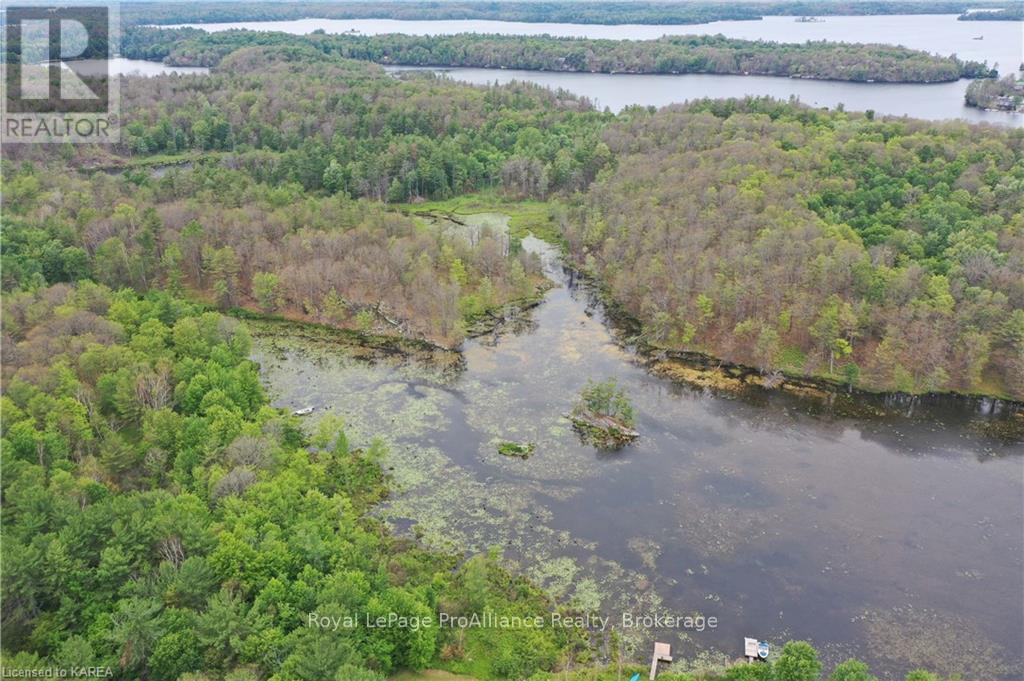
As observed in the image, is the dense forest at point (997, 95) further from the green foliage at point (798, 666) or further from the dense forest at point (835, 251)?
the green foliage at point (798, 666)

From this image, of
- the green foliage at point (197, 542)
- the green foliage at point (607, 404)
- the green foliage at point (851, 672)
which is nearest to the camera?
the green foliage at point (851, 672)

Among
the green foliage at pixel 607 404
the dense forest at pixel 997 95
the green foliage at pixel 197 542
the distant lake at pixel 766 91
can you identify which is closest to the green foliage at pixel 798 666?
the green foliage at pixel 197 542

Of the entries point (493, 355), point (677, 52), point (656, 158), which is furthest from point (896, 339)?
point (677, 52)

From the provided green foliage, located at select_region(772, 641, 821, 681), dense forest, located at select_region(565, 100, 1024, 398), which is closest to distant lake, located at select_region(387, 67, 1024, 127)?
dense forest, located at select_region(565, 100, 1024, 398)

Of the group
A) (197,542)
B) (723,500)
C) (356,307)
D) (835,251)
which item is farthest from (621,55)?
(197,542)

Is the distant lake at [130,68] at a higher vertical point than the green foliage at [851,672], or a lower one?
higher

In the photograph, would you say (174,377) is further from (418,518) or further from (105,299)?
(418,518)

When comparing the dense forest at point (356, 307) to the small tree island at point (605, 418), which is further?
the small tree island at point (605, 418)
